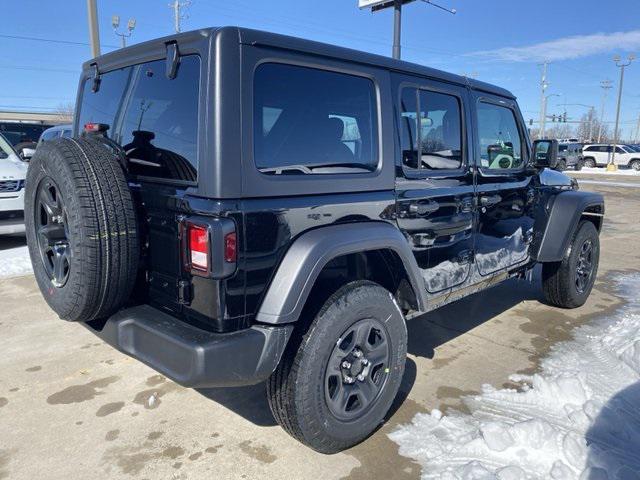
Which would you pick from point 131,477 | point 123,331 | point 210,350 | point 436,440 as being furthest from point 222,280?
point 436,440

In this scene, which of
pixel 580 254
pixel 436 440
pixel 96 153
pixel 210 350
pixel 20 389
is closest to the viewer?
pixel 210 350

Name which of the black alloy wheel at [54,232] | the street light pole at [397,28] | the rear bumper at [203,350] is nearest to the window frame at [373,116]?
the rear bumper at [203,350]

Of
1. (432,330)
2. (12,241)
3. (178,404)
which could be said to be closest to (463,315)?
(432,330)

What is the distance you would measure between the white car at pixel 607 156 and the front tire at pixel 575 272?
32573mm

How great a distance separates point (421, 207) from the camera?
2928 mm

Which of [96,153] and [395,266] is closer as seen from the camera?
[96,153]

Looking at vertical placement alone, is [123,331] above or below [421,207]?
below

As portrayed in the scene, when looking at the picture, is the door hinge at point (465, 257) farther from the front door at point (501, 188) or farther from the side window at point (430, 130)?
the side window at point (430, 130)

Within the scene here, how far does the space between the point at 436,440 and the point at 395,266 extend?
948 millimetres

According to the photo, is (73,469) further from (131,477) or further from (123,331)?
(123,331)

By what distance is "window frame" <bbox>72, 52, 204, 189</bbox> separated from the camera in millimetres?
2135

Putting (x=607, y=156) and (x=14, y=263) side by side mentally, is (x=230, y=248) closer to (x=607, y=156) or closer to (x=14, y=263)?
(x=14, y=263)

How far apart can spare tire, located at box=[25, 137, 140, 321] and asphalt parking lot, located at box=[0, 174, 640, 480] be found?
0.76m

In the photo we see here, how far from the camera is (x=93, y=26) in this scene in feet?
30.1
